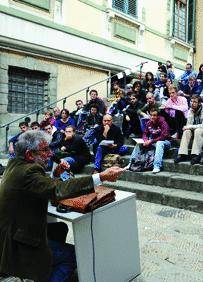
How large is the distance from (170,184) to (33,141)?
4.57 meters

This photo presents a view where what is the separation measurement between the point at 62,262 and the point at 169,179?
431 cm

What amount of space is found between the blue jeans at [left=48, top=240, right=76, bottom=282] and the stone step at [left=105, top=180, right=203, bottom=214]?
344 centimetres

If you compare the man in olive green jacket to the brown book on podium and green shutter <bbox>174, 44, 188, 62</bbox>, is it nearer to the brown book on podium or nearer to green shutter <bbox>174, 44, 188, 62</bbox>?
the brown book on podium

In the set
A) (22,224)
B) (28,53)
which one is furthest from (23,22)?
(22,224)

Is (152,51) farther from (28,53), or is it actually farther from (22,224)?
(22,224)

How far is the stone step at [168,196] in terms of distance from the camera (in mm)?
6320

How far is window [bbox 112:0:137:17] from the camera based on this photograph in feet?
49.2

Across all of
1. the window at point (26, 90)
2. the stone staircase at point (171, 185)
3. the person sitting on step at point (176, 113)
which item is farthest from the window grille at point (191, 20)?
the stone staircase at point (171, 185)

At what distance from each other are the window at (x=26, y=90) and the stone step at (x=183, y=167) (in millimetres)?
5730

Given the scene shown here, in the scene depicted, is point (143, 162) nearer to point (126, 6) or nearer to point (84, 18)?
point (84, 18)

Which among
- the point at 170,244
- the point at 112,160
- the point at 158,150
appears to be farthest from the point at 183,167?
the point at 170,244

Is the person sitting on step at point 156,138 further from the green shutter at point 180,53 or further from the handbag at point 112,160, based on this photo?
the green shutter at point 180,53

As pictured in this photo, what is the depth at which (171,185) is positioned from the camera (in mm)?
7188

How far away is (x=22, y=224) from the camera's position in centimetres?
296
